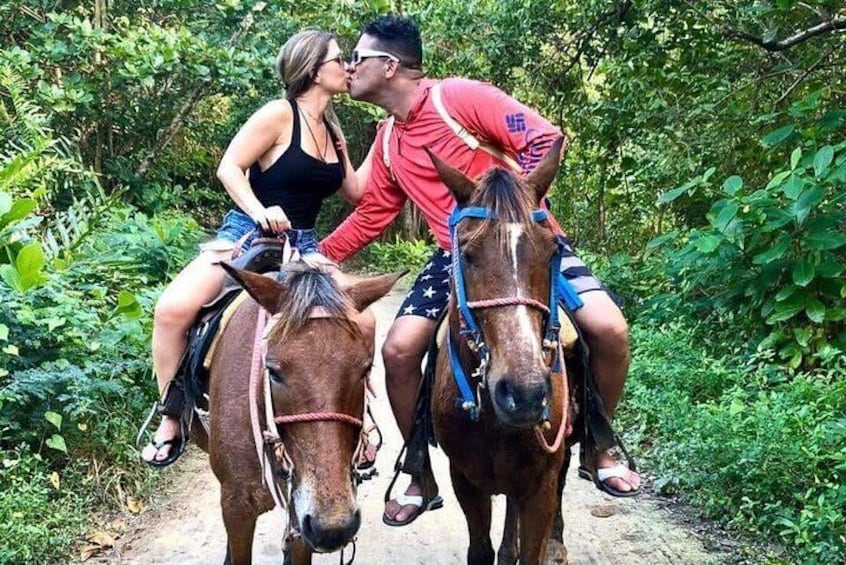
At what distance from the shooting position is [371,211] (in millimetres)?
4578

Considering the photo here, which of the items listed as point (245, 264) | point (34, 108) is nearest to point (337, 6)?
point (34, 108)

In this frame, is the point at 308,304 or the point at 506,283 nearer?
the point at 308,304

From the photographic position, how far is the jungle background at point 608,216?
16.3ft

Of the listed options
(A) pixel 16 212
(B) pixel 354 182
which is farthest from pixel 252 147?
(A) pixel 16 212

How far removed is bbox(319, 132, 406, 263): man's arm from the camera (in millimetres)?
4504

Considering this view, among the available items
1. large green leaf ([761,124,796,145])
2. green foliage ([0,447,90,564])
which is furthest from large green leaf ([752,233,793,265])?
green foliage ([0,447,90,564])

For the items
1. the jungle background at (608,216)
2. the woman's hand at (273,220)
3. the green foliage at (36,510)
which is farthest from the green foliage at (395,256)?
the woman's hand at (273,220)

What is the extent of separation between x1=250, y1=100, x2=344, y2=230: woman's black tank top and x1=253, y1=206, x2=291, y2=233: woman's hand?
16.0 inches

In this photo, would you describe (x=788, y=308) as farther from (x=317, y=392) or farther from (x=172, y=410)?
(x=317, y=392)

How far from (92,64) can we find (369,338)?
318 inches

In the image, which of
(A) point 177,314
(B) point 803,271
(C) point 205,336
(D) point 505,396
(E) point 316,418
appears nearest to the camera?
(E) point 316,418

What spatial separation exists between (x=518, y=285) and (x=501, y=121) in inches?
45.1

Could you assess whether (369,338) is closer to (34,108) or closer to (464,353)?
(464,353)

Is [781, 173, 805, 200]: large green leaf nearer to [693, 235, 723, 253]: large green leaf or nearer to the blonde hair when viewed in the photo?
[693, 235, 723, 253]: large green leaf
